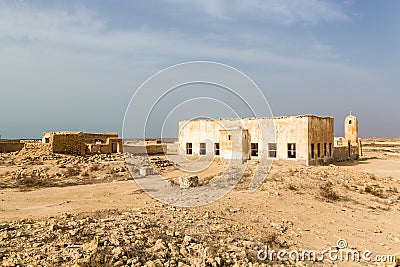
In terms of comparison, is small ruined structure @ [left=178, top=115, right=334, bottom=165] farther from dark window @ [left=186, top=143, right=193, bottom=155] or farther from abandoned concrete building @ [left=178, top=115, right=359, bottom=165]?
dark window @ [left=186, top=143, right=193, bottom=155]

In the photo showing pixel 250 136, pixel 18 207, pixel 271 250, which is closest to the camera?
pixel 271 250

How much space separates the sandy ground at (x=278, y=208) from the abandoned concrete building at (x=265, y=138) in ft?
19.4

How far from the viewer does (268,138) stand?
23.0 m

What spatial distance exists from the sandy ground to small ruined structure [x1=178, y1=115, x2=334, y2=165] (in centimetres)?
585

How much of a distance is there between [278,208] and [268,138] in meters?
13.6

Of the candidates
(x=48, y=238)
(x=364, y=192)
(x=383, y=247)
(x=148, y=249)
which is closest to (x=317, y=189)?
(x=364, y=192)

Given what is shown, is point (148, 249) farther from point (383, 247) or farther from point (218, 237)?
point (383, 247)

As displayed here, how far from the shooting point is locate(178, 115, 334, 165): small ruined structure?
2134cm

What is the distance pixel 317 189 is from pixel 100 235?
959 centimetres

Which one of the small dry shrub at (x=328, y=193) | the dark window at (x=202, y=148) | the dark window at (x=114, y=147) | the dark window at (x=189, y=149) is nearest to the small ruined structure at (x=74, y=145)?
the dark window at (x=114, y=147)

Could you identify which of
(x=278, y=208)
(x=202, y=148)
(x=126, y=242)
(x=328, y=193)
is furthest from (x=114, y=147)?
(x=126, y=242)

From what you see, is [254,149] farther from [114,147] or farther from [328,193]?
[114,147]

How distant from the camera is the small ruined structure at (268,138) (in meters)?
21.3

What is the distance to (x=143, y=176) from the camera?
17516 millimetres
